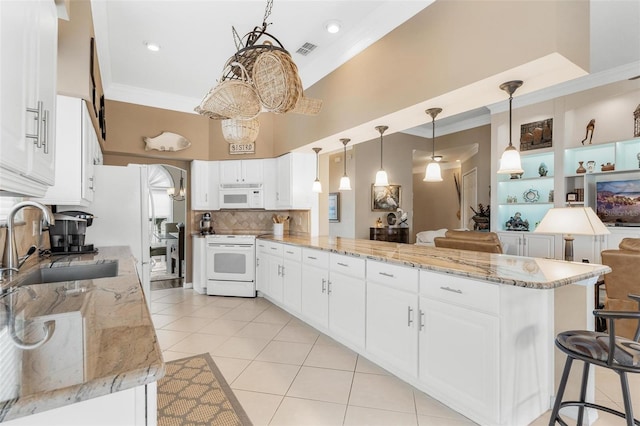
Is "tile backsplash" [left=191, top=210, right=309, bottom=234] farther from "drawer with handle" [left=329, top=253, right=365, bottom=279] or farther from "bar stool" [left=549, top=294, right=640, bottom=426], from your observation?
"bar stool" [left=549, top=294, right=640, bottom=426]

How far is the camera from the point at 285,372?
8.16 feet

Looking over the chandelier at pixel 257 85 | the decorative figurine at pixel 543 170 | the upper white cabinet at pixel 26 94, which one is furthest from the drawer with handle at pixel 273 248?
the decorative figurine at pixel 543 170

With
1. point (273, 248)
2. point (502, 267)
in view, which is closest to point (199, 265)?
point (273, 248)

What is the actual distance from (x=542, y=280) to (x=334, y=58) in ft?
9.54

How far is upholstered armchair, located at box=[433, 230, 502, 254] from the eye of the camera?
11.0ft

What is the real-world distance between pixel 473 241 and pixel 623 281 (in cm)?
126

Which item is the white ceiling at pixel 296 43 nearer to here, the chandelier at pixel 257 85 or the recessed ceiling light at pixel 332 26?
the recessed ceiling light at pixel 332 26

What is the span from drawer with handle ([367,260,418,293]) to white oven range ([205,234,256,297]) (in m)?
2.57

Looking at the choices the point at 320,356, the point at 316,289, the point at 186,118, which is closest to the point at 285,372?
the point at 320,356

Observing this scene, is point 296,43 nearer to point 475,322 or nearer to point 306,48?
point 306,48

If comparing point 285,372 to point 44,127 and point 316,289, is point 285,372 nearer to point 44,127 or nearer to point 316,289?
point 316,289

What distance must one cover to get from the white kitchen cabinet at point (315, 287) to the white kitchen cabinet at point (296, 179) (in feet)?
4.35

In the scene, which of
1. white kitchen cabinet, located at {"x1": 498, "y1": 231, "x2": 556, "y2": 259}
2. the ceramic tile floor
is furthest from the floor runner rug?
white kitchen cabinet, located at {"x1": 498, "y1": 231, "x2": 556, "y2": 259}

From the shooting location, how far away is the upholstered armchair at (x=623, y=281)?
2.60 meters
